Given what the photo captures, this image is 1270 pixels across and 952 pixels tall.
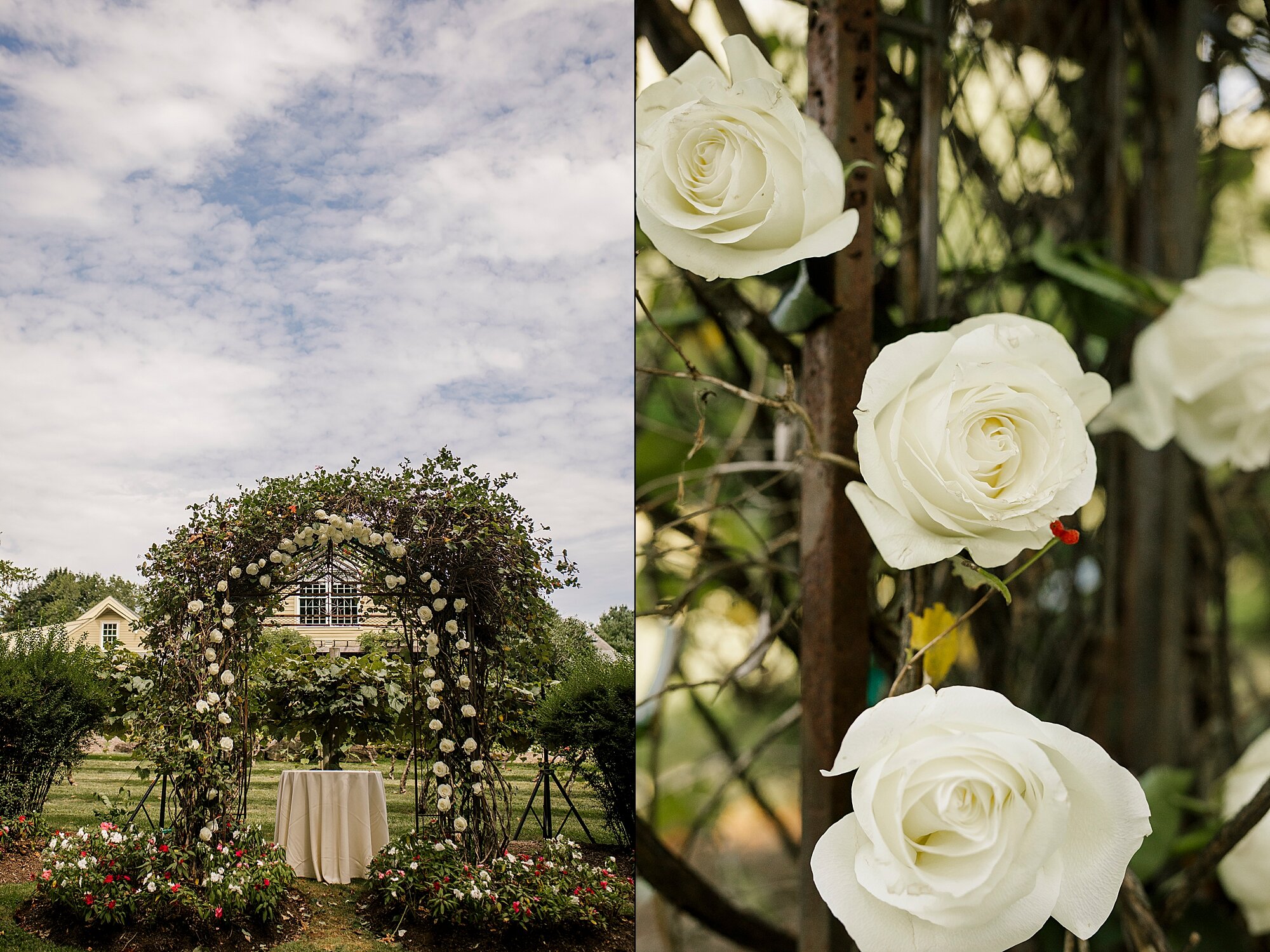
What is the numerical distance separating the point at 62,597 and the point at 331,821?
371 mm

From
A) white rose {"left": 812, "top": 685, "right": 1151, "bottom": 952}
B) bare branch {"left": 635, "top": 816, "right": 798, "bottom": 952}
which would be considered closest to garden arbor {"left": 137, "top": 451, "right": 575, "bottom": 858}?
bare branch {"left": 635, "top": 816, "right": 798, "bottom": 952}

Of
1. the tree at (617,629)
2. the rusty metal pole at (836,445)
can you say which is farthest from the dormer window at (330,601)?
the rusty metal pole at (836,445)

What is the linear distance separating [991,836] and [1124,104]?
689 mm

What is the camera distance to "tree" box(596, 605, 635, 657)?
0.88 metres

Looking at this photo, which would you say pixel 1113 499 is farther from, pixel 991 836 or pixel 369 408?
pixel 369 408

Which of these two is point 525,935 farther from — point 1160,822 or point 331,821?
point 1160,822

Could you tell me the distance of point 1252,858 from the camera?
0.51 m

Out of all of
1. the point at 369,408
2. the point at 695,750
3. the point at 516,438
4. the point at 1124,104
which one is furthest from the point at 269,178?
the point at 1124,104

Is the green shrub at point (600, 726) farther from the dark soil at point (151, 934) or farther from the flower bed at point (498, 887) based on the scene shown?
the dark soil at point (151, 934)

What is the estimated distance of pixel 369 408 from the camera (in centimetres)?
87

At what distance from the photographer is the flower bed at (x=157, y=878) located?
31.4 inches

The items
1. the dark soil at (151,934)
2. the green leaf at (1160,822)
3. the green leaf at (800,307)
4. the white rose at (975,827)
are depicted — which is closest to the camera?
the white rose at (975,827)

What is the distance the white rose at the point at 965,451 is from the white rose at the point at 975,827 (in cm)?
6

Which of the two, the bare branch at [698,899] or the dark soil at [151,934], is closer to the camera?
the bare branch at [698,899]
